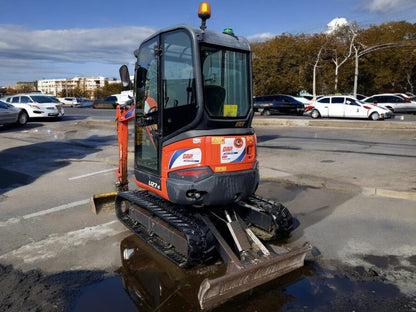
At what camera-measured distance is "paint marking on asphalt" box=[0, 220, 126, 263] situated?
482 centimetres

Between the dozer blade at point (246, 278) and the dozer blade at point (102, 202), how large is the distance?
3150 mm

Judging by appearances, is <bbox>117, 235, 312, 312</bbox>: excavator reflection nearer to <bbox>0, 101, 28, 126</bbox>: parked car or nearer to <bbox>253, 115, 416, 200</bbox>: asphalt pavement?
<bbox>253, 115, 416, 200</bbox>: asphalt pavement

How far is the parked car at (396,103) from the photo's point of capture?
95.9 ft

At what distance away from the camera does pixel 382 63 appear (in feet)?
162

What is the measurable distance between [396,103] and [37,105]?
25.8 m

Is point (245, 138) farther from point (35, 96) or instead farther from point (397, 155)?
point (35, 96)

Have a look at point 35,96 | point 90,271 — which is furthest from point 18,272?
point 35,96

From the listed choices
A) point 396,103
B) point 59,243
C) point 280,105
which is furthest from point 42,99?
point 396,103

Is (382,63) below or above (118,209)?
above

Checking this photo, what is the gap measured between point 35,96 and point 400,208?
2259 cm

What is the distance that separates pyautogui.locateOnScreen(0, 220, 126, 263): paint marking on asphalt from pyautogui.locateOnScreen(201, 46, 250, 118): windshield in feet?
8.47

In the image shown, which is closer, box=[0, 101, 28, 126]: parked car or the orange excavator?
the orange excavator

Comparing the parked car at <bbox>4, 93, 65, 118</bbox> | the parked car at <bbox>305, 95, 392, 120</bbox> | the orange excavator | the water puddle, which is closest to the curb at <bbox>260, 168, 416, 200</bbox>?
the orange excavator

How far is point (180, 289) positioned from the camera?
4000mm
